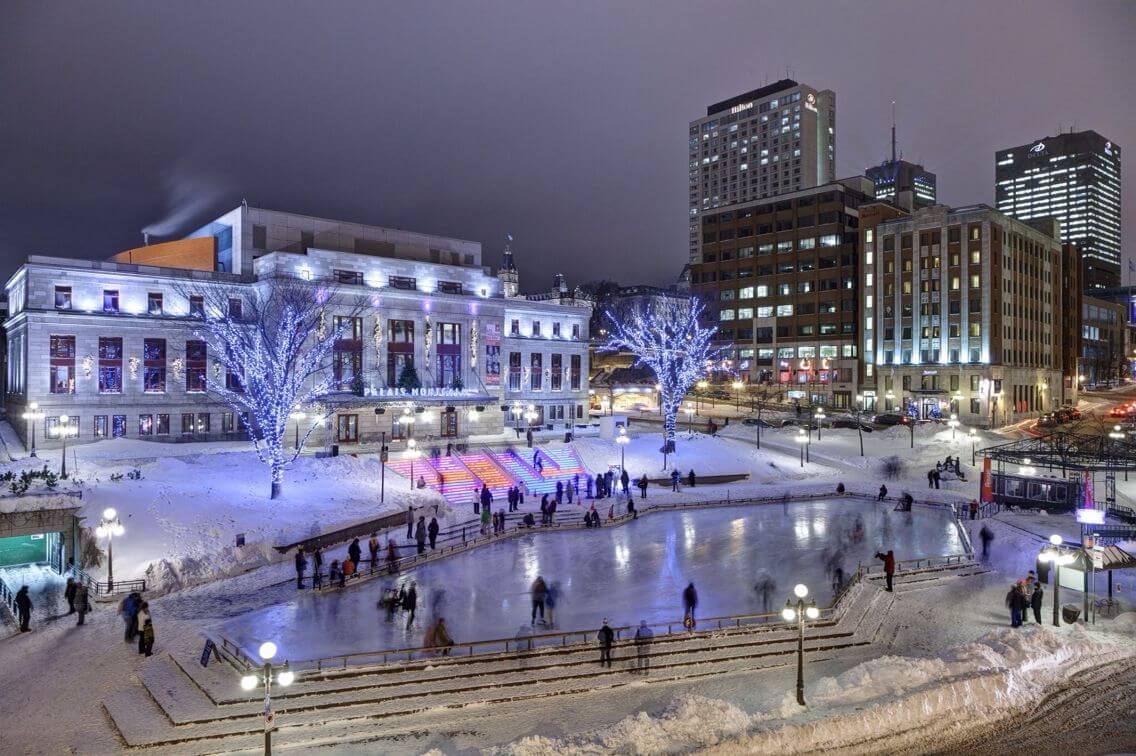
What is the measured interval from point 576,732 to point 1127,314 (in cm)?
17005

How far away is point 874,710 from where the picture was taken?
51.5ft

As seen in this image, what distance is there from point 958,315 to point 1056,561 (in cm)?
7197

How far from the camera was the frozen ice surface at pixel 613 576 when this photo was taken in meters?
20.4

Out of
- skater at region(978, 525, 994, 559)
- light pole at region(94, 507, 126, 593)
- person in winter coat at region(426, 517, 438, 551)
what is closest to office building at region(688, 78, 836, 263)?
skater at region(978, 525, 994, 559)

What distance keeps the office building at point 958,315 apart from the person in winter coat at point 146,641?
80753 mm

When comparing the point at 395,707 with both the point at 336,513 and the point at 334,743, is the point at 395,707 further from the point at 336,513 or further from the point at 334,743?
the point at 336,513

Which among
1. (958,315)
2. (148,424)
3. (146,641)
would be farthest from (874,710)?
(958,315)

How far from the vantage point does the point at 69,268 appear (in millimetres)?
47594

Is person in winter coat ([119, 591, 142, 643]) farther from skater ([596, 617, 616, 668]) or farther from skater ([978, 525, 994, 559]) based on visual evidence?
skater ([978, 525, 994, 559])

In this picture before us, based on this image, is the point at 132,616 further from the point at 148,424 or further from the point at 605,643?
the point at 148,424

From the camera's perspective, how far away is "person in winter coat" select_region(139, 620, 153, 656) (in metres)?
18.2

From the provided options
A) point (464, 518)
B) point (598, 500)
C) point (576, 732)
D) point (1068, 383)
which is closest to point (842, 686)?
point (576, 732)

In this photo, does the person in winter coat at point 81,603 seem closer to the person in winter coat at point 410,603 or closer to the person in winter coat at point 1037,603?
the person in winter coat at point 410,603

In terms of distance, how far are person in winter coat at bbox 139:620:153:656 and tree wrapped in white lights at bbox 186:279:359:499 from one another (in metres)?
16.8
